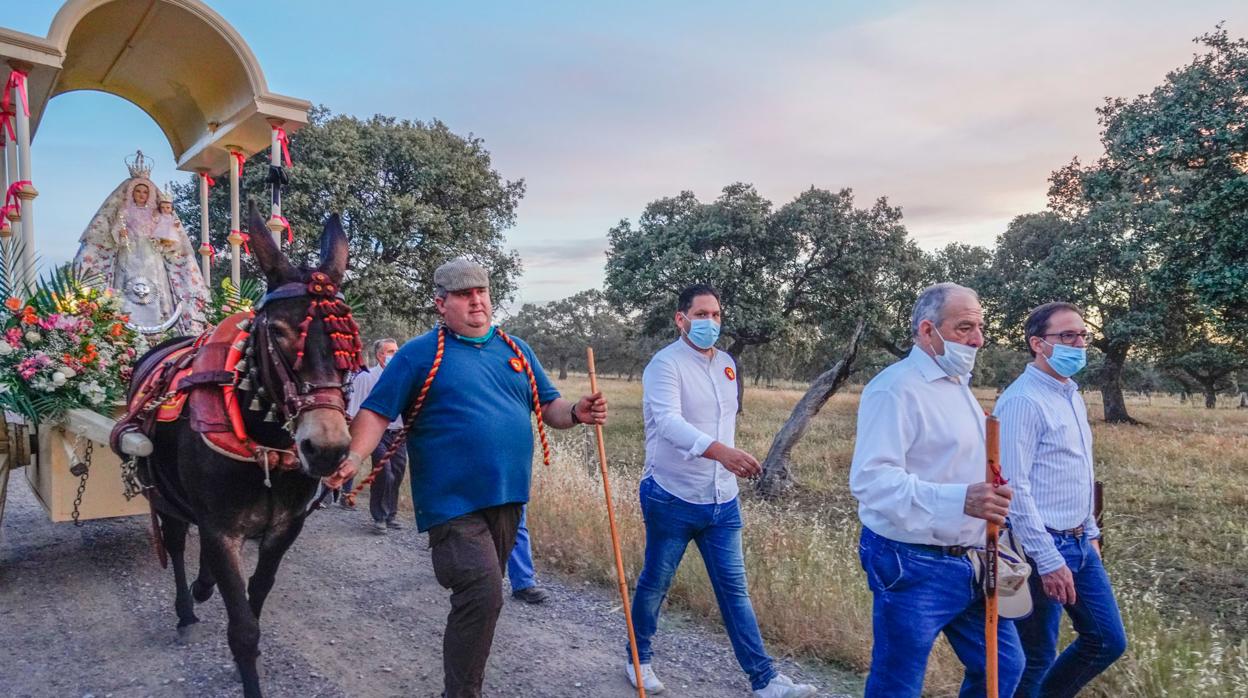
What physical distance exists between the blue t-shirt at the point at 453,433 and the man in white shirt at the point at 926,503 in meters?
1.37

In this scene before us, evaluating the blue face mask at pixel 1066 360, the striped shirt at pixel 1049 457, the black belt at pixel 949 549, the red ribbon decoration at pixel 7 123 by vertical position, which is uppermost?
the red ribbon decoration at pixel 7 123

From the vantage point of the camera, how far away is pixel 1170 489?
11031mm

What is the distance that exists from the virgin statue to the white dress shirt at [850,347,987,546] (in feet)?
17.8

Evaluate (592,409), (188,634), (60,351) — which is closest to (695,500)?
(592,409)

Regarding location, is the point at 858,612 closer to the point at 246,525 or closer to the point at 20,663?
the point at 246,525

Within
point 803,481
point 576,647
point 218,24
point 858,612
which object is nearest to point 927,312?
point 858,612

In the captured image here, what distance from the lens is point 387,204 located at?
17469mm

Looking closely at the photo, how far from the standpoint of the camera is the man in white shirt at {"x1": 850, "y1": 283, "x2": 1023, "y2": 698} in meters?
2.38

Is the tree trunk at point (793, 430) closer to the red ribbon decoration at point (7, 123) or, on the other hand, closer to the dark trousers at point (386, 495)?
the dark trousers at point (386, 495)

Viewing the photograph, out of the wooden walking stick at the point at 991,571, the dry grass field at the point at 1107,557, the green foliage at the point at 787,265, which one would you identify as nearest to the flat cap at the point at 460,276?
the wooden walking stick at the point at 991,571

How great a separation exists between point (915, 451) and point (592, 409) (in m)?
1.36

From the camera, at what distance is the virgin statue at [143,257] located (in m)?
6.03

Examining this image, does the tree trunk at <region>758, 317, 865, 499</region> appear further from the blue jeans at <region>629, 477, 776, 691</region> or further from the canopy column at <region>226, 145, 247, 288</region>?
the canopy column at <region>226, 145, 247, 288</region>

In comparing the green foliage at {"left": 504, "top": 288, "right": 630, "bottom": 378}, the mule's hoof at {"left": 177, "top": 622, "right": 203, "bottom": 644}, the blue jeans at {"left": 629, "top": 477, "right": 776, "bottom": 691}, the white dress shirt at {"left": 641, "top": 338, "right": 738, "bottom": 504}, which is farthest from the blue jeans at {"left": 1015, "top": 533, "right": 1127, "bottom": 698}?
the green foliage at {"left": 504, "top": 288, "right": 630, "bottom": 378}
